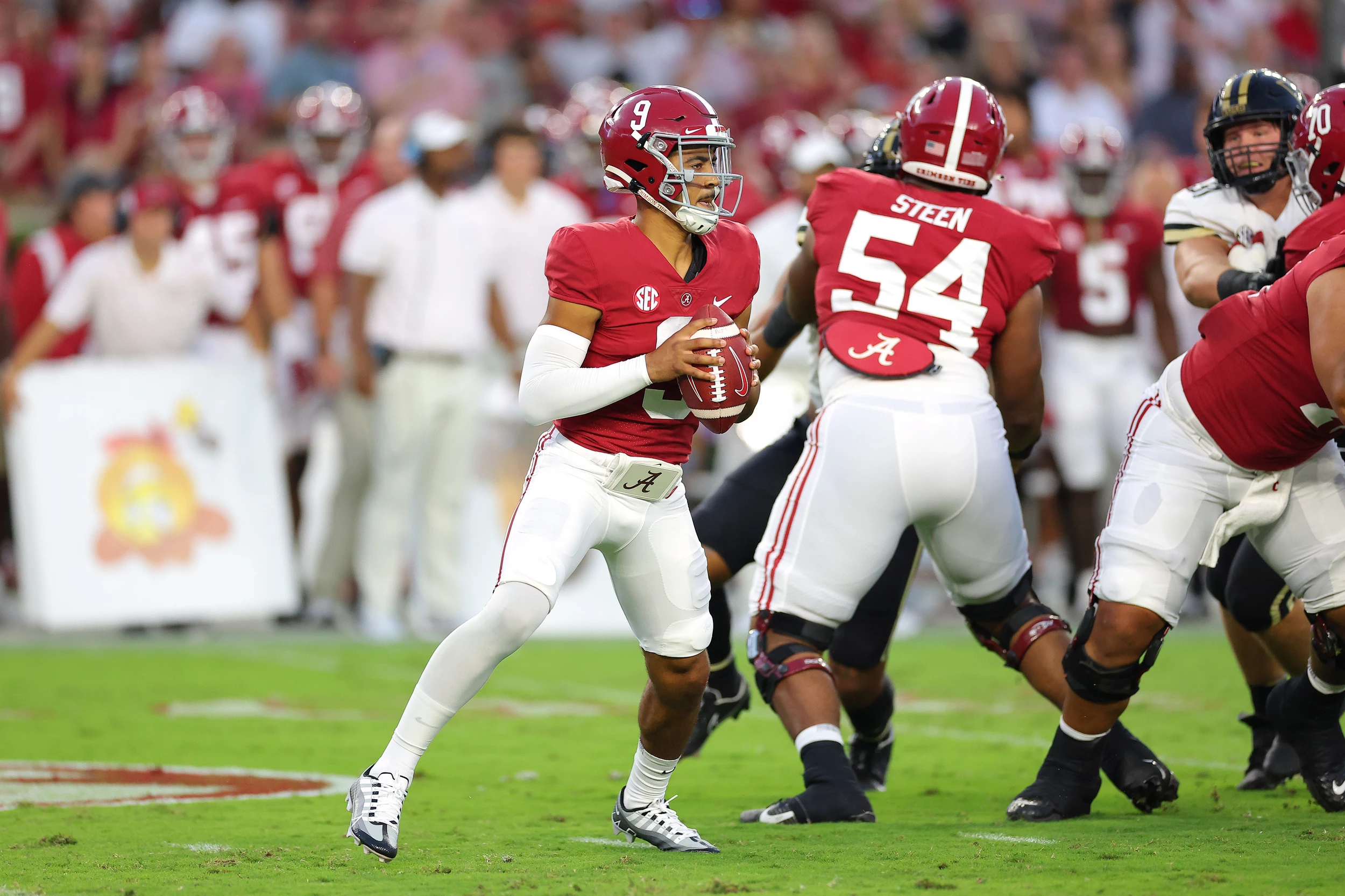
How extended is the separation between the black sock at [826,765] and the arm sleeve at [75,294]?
607cm

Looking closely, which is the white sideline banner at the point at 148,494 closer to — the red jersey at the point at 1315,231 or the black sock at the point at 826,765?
the black sock at the point at 826,765

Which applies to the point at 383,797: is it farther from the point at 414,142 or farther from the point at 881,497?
the point at 414,142

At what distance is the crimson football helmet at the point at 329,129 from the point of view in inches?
406

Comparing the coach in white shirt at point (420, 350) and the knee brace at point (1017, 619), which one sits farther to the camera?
the coach in white shirt at point (420, 350)

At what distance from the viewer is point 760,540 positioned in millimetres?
5496

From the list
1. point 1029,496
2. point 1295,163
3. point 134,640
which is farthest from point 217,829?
point 1029,496

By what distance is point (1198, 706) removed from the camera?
24.1ft

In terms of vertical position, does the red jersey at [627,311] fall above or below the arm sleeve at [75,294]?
above

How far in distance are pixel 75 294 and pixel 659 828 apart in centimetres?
631

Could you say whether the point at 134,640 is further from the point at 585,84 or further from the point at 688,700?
the point at 688,700

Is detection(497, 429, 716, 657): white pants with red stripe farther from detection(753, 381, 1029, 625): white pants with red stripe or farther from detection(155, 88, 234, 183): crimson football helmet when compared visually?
detection(155, 88, 234, 183): crimson football helmet

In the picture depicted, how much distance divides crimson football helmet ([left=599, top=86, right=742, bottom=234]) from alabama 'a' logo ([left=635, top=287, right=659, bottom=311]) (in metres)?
0.19

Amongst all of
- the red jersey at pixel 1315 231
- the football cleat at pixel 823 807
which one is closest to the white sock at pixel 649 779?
the football cleat at pixel 823 807

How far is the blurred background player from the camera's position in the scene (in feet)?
33.7
